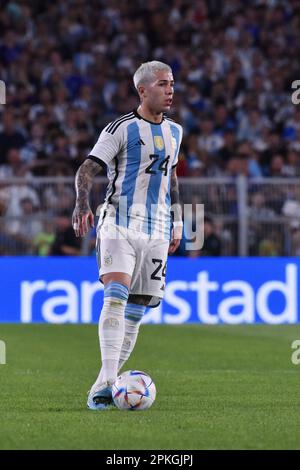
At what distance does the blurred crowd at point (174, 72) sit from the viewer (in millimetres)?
20797

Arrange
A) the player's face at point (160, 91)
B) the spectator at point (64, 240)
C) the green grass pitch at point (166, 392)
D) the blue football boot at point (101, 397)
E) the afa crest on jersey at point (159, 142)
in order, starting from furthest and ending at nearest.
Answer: the spectator at point (64, 240) < the afa crest on jersey at point (159, 142) < the player's face at point (160, 91) < the blue football boot at point (101, 397) < the green grass pitch at point (166, 392)

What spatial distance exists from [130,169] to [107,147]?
11.0 inches

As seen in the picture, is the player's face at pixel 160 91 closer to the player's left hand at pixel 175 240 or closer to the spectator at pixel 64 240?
the player's left hand at pixel 175 240

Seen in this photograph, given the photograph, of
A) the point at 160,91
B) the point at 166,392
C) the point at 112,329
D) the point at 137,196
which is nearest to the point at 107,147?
the point at 137,196

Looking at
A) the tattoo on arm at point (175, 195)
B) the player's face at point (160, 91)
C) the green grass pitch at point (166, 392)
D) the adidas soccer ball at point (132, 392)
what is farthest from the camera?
the tattoo on arm at point (175, 195)

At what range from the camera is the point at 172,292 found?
18391 millimetres

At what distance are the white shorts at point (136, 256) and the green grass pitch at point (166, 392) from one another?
2.99ft

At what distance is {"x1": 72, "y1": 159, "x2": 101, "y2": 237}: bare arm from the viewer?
27.7ft

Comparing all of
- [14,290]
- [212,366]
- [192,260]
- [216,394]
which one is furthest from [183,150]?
[216,394]

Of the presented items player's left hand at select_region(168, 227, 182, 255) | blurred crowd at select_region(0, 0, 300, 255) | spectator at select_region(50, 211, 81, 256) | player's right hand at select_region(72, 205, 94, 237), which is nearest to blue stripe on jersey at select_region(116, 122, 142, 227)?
player's right hand at select_region(72, 205, 94, 237)

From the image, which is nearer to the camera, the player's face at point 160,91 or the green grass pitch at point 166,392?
the green grass pitch at point 166,392

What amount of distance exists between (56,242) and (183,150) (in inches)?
136

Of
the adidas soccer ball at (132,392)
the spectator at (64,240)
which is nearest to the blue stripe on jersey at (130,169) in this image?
the adidas soccer ball at (132,392)

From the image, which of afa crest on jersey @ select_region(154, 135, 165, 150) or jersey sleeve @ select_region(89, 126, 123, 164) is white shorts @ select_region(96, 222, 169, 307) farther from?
afa crest on jersey @ select_region(154, 135, 165, 150)
